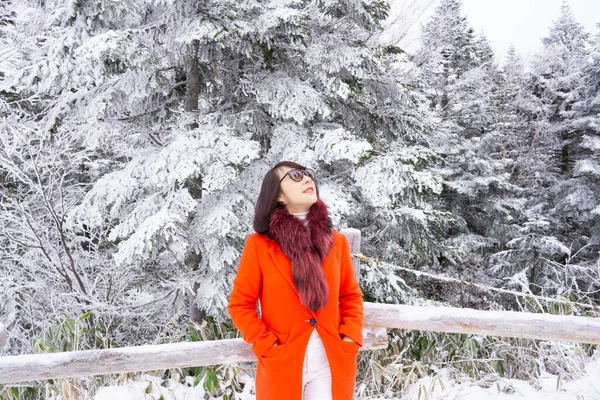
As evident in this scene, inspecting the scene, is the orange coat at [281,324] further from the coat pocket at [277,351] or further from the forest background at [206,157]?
the forest background at [206,157]

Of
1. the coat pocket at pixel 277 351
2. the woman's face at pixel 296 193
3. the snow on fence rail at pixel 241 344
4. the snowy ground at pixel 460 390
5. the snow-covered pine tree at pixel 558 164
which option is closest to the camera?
the coat pocket at pixel 277 351

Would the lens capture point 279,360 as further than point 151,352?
No

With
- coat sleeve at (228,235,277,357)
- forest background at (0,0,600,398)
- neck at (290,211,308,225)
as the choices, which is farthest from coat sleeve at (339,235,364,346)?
forest background at (0,0,600,398)

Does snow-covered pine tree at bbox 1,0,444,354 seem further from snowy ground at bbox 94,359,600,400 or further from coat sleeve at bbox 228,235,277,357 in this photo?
coat sleeve at bbox 228,235,277,357

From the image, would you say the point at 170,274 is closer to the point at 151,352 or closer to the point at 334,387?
the point at 151,352

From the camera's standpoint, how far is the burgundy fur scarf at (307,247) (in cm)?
195

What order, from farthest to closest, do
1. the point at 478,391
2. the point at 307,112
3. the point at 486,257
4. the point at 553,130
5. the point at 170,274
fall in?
the point at 553,130 → the point at 486,257 → the point at 170,274 → the point at 307,112 → the point at 478,391

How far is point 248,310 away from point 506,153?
1923cm

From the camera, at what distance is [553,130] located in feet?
59.8

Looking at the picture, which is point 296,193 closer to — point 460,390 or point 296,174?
point 296,174

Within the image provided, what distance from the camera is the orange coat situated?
1934mm

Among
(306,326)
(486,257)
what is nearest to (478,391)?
(306,326)

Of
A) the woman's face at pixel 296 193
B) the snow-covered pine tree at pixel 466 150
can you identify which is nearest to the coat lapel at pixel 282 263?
the woman's face at pixel 296 193

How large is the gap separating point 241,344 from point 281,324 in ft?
2.74
